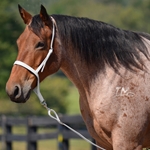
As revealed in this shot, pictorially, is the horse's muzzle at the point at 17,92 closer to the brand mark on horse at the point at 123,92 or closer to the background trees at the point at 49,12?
the brand mark on horse at the point at 123,92

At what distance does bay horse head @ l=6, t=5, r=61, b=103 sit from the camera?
462cm

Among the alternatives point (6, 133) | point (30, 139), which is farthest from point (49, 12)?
point (30, 139)

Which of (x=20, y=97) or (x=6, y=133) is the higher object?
(x=20, y=97)

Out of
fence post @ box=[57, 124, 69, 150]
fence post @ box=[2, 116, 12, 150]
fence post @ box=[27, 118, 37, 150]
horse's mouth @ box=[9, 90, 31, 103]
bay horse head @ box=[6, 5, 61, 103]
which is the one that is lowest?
fence post @ box=[2, 116, 12, 150]

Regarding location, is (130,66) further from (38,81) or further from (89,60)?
(38,81)

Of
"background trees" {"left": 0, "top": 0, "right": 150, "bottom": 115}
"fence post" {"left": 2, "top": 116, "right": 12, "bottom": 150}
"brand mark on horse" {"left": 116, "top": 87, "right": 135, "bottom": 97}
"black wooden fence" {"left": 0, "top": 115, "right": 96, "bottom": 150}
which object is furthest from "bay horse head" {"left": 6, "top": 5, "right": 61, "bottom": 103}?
"fence post" {"left": 2, "top": 116, "right": 12, "bottom": 150}

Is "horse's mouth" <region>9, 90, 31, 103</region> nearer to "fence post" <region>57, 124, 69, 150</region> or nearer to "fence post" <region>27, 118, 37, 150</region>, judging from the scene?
"fence post" <region>57, 124, 69, 150</region>

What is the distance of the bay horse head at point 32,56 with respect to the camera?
462cm

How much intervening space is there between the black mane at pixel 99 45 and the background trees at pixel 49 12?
1203mm

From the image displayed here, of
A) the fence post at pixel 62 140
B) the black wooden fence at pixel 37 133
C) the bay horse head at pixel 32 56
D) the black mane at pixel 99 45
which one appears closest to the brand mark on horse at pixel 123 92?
the black mane at pixel 99 45

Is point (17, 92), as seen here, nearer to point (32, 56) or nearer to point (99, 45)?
point (32, 56)

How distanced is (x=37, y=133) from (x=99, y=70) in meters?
5.85

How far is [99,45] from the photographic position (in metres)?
4.92

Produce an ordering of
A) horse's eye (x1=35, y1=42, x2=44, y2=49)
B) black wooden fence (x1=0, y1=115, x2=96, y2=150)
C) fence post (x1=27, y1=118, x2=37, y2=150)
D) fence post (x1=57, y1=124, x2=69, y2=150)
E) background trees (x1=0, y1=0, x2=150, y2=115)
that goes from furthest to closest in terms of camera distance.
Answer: background trees (x1=0, y1=0, x2=150, y2=115), fence post (x1=27, y1=118, x2=37, y2=150), fence post (x1=57, y1=124, x2=69, y2=150), black wooden fence (x1=0, y1=115, x2=96, y2=150), horse's eye (x1=35, y1=42, x2=44, y2=49)
